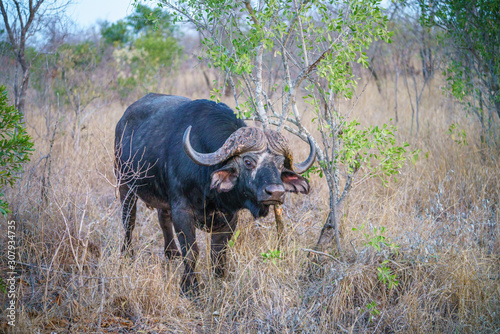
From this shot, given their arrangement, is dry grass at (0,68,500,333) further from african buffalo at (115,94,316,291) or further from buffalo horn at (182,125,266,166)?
buffalo horn at (182,125,266,166)

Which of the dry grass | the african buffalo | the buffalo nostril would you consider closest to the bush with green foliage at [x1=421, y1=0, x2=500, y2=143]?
the dry grass

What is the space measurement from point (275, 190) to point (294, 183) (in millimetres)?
535

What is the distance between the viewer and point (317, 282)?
355 centimetres

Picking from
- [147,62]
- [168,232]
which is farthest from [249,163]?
[147,62]

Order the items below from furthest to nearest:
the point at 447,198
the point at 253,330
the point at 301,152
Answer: the point at 301,152 < the point at 447,198 < the point at 253,330

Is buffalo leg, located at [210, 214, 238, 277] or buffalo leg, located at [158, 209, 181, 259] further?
buffalo leg, located at [158, 209, 181, 259]

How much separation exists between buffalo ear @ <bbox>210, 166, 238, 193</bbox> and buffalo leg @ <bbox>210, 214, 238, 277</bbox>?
585 mm

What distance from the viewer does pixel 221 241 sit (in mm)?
4020

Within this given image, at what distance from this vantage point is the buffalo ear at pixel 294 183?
3.54 metres

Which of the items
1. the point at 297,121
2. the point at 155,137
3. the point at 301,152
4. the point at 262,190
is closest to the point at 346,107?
the point at 301,152

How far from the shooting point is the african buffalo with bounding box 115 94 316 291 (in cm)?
335

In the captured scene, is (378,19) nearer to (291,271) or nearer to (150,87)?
(291,271)

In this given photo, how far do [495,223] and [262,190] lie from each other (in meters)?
2.55

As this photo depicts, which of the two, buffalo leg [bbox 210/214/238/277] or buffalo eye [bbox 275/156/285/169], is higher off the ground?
buffalo eye [bbox 275/156/285/169]
